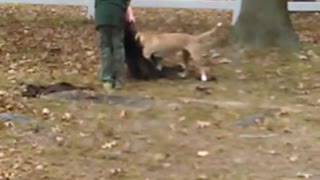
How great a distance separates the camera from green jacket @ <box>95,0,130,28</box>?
9.42 m

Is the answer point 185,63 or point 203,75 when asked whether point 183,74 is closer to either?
point 185,63

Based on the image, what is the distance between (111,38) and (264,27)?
3451mm

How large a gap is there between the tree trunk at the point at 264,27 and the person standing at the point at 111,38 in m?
3.10

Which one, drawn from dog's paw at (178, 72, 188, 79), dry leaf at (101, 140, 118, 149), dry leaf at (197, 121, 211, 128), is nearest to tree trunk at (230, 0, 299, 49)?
dog's paw at (178, 72, 188, 79)

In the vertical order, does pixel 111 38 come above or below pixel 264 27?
above

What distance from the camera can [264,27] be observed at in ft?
40.9

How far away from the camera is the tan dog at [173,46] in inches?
404

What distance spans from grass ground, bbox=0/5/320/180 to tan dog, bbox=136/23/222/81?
340 mm

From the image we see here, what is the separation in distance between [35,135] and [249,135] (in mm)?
1808

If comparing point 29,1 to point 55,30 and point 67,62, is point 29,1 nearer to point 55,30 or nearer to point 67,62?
point 55,30

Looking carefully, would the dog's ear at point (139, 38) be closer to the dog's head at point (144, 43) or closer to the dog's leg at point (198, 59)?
the dog's head at point (144, 43)

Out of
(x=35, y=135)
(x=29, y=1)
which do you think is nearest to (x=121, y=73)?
(x=35, y=135)

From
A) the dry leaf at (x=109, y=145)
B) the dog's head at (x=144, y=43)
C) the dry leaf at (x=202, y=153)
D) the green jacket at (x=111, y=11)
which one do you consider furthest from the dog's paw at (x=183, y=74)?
the dry leaf at (x=202, y=153)

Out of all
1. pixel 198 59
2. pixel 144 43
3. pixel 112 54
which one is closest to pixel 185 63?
pixel 198 59
